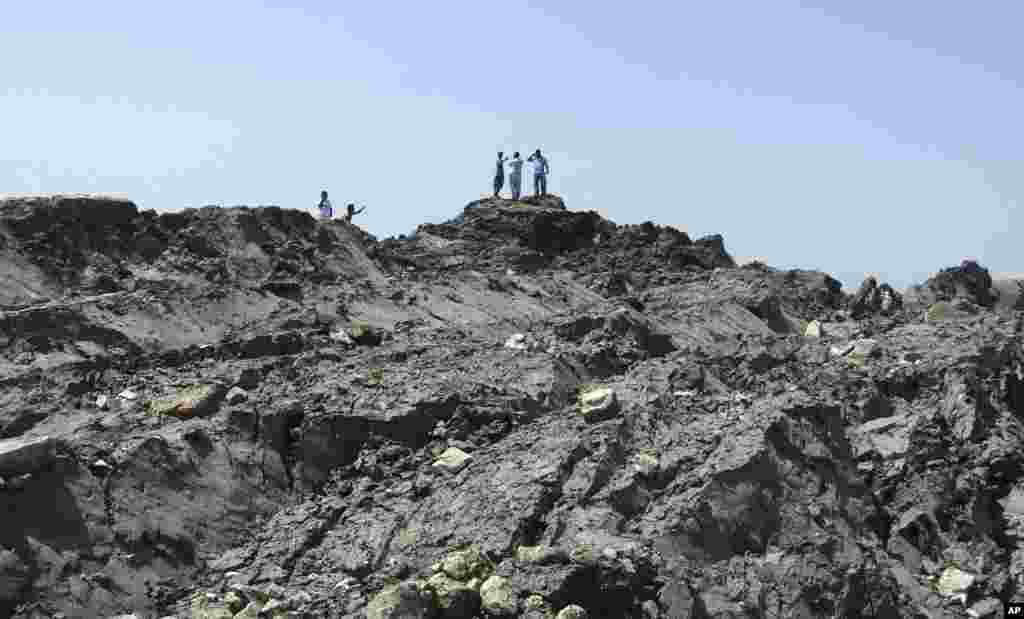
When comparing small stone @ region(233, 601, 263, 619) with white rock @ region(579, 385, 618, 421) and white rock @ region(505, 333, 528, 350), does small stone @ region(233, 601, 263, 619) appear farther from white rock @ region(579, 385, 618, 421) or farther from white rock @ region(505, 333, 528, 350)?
white rock @ region(505, 333, 528, 350)

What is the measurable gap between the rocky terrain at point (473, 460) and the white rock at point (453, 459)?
0.07 ft

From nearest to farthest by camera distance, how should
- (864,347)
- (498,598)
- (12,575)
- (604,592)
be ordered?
(498,598)
(604,592)
(12,575)
(864,347)

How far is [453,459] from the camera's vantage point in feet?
37.9

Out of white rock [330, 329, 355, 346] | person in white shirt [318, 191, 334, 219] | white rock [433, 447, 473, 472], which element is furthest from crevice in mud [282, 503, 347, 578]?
person in white shirt [318, 191, 334, 219]

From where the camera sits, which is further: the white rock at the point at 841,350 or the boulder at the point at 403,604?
the white rock at the point at 841,350

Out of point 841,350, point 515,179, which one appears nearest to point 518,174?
point 515,179

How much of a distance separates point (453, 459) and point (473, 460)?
0.53ft

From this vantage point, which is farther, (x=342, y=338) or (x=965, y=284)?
(x=965, y=284)

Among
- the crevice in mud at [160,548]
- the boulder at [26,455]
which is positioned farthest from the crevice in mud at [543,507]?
the boulder at [26,455]

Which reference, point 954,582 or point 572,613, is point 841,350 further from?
point 572,613

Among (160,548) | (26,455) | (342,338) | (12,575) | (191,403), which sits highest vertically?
(342,338)

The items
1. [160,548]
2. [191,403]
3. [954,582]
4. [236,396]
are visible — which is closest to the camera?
[160,548]

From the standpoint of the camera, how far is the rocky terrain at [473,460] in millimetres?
10117

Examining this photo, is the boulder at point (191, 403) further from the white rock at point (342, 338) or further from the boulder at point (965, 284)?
the boulder at point (965, 284)
